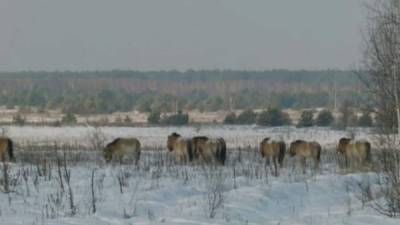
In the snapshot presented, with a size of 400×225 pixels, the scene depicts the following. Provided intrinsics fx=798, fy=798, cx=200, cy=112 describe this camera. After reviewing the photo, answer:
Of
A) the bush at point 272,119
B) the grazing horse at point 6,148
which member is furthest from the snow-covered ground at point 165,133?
the grazing horse at point 6,148

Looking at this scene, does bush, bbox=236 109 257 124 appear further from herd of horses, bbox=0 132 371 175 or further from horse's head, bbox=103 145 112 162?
horse's head, bbox=103 145 112 162

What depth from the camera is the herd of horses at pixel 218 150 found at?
31.5 meters

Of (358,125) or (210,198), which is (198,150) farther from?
(358,125)

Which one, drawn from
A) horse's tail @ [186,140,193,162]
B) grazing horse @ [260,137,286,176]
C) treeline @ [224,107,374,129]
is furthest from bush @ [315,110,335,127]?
grazing horse @ [260,137,286,176]

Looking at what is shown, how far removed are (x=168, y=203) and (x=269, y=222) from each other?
2839 millimetres

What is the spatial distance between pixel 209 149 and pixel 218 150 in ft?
2.05

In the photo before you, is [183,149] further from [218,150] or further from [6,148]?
[6,148]

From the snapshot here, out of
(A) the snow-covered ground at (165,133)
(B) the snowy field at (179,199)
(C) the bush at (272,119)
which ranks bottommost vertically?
(A) the snow-covered ground at (165,133)

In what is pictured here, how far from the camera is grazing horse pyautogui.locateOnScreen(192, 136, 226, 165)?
103 ft

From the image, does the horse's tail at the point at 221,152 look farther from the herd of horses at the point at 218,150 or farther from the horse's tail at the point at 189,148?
the horse's tail at the point at 189,148

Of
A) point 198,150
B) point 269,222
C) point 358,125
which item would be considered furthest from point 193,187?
point 358,125

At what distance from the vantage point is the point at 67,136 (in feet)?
193

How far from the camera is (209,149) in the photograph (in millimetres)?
32312

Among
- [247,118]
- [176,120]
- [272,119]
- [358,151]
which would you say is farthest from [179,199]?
[247,118]
